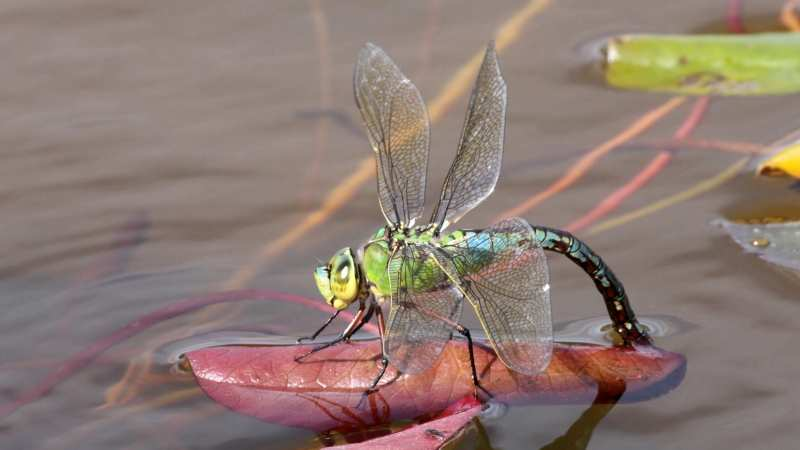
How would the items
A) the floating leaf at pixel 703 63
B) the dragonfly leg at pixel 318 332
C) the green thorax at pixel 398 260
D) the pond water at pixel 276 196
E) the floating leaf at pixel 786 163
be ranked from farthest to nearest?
the floating leaf at pixel 703 63
the floating leaf at pixel 786 163
the dragonfly leg at pixel 318 332
the green thorax at pixel 398 260
the pond water at pixel 276 196

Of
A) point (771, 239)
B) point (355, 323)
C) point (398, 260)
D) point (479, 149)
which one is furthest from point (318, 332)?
point (771, 239)

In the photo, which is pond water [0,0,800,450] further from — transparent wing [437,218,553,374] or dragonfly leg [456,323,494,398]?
transparent wing [437,218,553,374]

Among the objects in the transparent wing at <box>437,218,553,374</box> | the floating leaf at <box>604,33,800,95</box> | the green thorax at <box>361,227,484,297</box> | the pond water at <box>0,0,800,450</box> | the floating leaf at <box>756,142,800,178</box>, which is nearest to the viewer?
the transparent wing at <box>437,218,553,374</box>

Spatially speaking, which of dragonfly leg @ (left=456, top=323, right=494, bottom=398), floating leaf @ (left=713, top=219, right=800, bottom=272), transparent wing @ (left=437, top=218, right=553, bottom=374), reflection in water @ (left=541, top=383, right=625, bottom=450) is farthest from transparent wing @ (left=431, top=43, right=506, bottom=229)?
floating leaf @ (left=713, top=219, right=800, bottom=272)

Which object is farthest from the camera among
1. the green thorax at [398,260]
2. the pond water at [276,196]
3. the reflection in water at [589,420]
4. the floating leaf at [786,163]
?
the floating leaf at [786,163]

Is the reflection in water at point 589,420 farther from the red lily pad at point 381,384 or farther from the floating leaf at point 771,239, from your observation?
the floating leaf at point 771,239

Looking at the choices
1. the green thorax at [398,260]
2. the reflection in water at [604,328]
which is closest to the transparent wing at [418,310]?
the green thorax at [398,260]

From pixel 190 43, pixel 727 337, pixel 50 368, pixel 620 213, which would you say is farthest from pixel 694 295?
pixel 190 43
